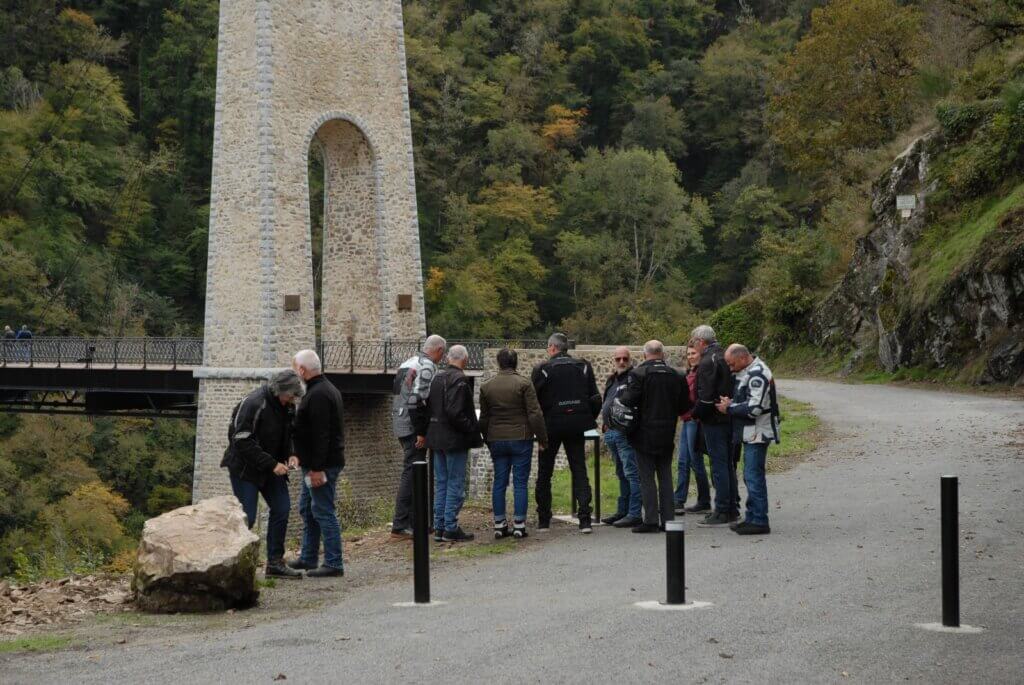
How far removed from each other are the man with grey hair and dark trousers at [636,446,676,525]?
197cm

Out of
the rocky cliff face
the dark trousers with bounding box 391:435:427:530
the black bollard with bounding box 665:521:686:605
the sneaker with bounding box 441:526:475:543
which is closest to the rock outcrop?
the black bollard with bounding box 665:521:686:605

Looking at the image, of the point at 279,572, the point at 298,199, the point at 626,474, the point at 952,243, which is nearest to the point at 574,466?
the point at 626,474

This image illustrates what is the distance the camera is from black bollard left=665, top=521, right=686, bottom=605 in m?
8.47

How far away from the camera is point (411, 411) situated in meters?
12.7

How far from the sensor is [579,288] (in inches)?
2712

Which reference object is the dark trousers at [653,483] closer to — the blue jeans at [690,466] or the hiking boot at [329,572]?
the blue jeans at [690,466]

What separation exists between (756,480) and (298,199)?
23273 millimetres

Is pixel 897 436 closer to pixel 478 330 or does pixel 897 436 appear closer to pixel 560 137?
pixel 478 330

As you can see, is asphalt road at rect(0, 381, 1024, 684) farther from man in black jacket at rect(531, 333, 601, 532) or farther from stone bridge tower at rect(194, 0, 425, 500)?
stone bridge tower at rect(194, 0, 425, 500)

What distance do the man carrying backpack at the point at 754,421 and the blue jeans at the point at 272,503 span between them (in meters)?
3.84

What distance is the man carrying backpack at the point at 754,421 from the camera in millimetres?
12016

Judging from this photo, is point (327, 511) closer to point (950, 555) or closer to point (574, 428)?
point (574, 428)

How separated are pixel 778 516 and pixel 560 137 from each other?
60804 millimetres

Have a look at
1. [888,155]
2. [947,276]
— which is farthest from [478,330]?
[947,276]
